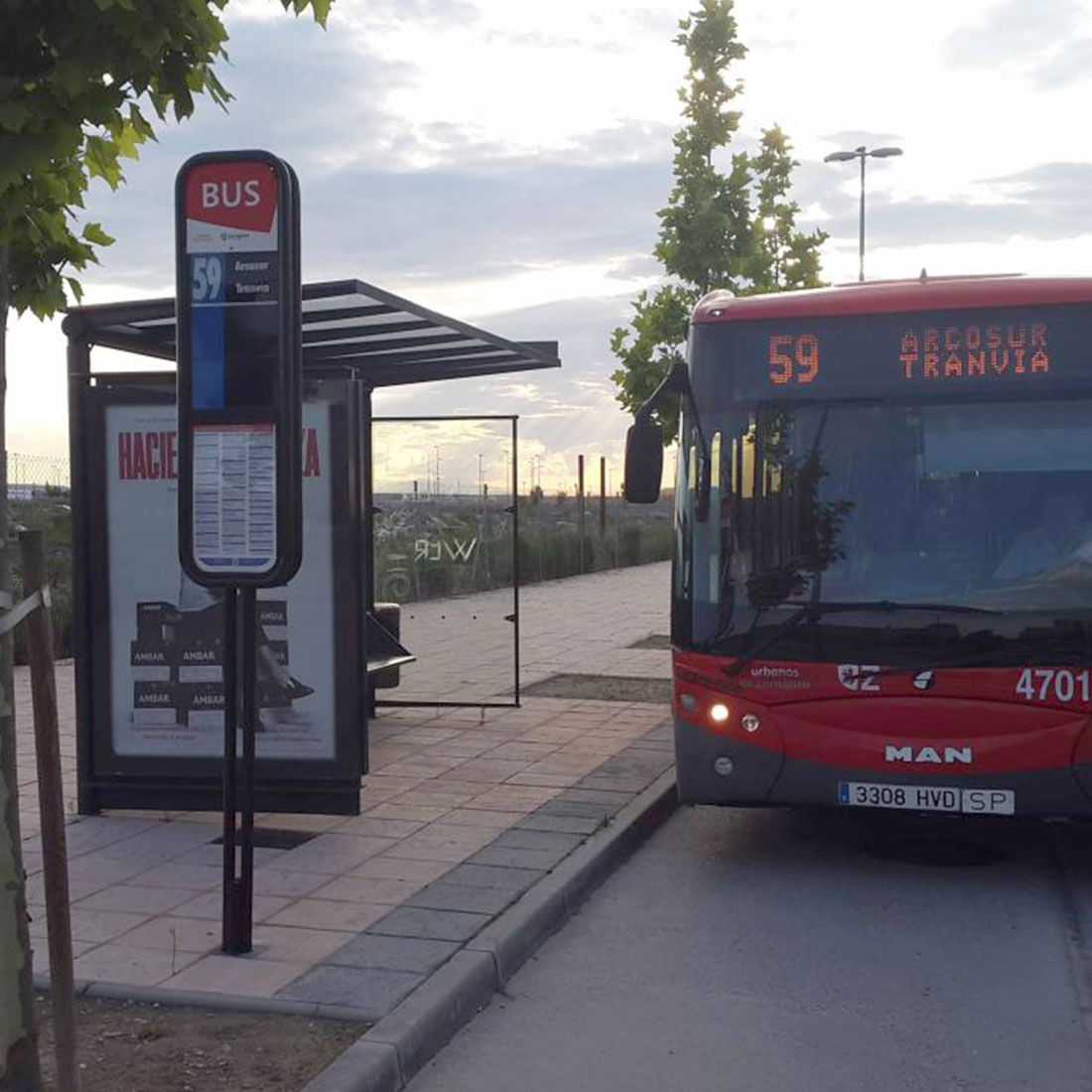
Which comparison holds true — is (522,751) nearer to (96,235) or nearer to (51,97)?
(96,235)

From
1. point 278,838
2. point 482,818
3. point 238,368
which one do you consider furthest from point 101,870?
point 238,368

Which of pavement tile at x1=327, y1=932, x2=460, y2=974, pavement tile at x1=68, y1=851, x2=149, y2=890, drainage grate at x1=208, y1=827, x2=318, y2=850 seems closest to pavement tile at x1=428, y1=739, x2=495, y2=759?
drainage grate at x1=208, y1=827, x2=318, y2=850

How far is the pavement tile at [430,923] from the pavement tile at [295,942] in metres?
0.18

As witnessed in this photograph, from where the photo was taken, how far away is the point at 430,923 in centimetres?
590

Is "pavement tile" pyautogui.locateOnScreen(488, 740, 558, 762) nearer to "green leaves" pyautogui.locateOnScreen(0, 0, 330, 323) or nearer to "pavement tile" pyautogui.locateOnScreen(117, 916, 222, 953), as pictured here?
"pavement tile" pyautogui.locateOnScreen(117, 916, 222, 953)

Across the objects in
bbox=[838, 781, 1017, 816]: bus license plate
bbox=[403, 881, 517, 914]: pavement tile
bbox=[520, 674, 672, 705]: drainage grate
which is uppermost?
bbox=[838, 781, 1017, 816]: bus license plate

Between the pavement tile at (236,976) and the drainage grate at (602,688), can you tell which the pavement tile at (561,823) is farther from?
the drainage grate at (602,688)

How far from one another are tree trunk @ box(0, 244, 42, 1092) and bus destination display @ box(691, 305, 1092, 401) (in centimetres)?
423

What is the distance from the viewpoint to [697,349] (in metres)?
7.58

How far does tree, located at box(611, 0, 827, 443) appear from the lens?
16.8 meters

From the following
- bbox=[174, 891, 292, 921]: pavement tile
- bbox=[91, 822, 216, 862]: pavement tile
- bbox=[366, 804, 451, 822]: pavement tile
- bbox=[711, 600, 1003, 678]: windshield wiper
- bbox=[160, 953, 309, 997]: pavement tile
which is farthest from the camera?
bbox=[366, 804, 451, 822]: pavement tile

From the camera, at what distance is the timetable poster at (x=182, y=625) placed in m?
7.66

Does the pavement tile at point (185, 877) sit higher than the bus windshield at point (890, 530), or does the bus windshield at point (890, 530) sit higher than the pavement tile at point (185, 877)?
the bus windshield at point (890, 530)

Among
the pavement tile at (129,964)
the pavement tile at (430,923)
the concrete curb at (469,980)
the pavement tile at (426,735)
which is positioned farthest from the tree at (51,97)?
the pavement tile at (426,735)
